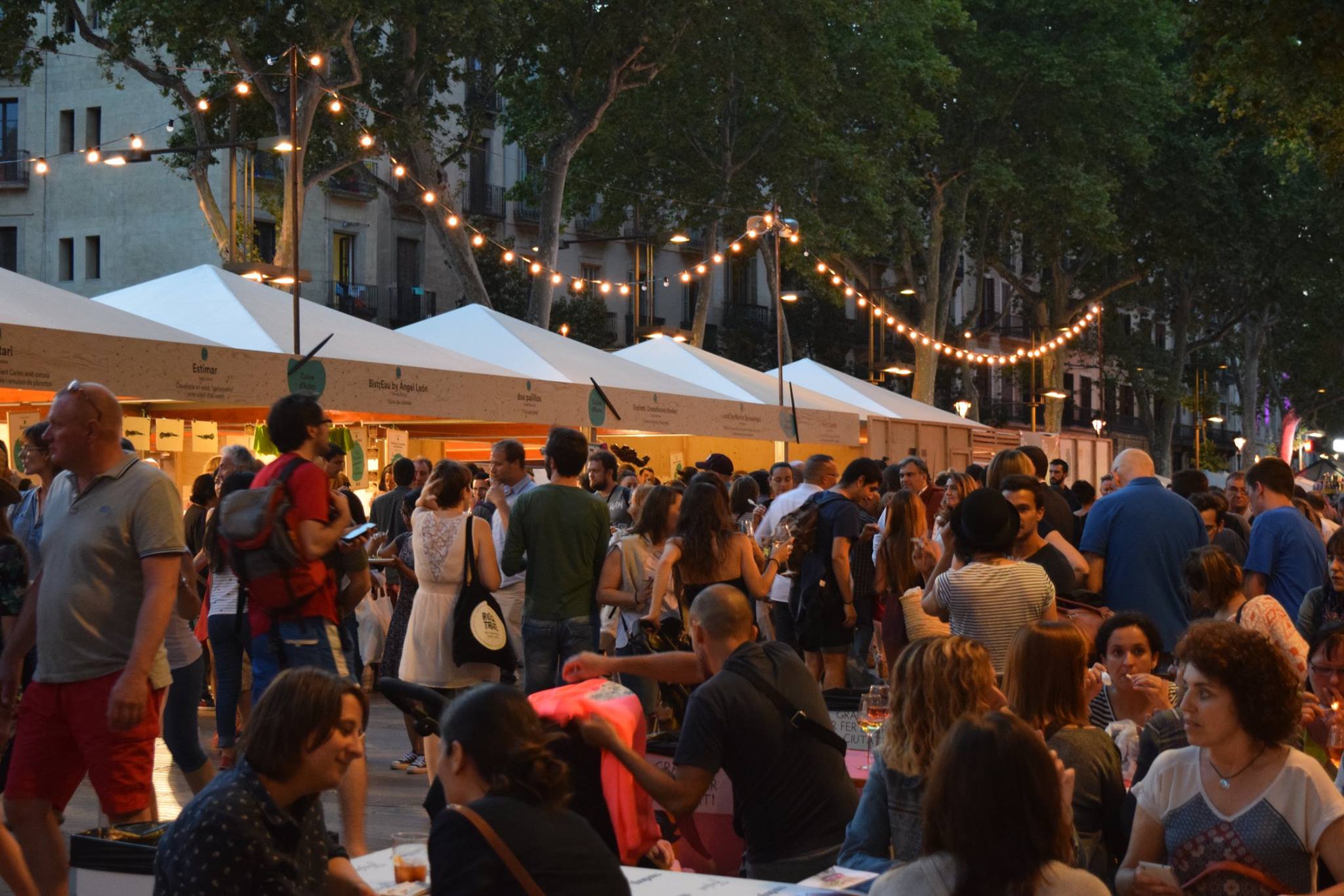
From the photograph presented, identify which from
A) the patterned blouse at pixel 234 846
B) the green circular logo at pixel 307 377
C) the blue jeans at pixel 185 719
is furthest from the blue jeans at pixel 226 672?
the patterned blouse at pixel 234 846

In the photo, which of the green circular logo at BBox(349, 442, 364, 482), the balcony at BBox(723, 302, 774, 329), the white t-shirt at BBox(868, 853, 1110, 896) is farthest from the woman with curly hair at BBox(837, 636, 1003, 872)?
the balcony at BBox(723, 302, 774, 329)

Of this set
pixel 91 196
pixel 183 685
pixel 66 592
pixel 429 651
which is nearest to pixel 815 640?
pixel 429 651

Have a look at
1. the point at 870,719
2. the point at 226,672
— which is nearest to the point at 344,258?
the point at 226,672

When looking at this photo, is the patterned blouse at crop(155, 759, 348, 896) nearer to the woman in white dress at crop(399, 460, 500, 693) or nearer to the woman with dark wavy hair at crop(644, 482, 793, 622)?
the woman in white dress at crop(399, 460, 500, 693)

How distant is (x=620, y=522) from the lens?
408 inches

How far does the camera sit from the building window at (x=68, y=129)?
119ft

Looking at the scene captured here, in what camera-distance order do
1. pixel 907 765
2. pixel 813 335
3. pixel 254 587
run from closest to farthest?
pixel 907 765 → pixel 254 587 → pixel 813 335

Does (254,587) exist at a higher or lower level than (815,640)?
higher

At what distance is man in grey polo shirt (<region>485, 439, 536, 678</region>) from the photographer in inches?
338

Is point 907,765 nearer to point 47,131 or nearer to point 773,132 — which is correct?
point 773,132

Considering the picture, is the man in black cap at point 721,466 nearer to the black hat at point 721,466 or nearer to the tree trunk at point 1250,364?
the black hat at point 721,466

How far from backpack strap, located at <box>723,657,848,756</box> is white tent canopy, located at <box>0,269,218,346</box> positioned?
20.0ft

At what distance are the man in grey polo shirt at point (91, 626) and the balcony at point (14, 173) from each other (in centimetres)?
3395

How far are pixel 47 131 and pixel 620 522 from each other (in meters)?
29.8
